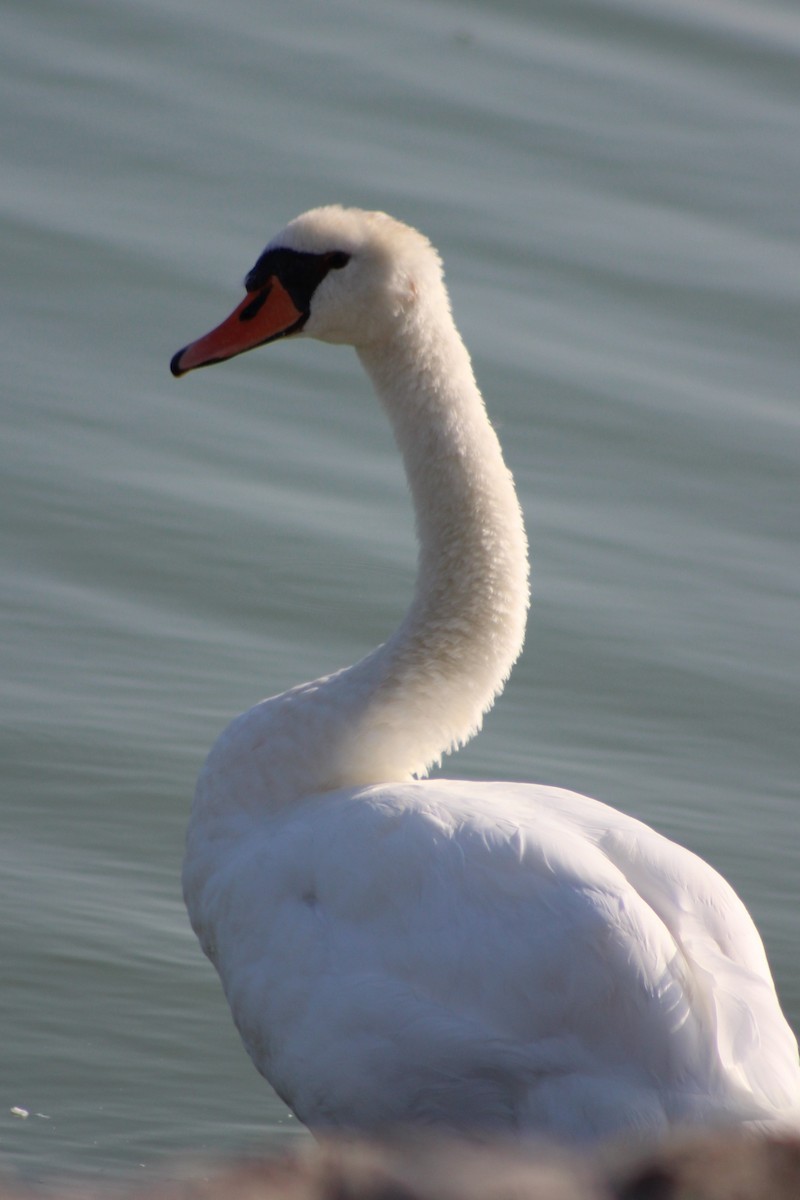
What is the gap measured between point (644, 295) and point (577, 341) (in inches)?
23.0

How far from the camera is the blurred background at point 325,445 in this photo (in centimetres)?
553

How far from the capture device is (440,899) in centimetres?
411

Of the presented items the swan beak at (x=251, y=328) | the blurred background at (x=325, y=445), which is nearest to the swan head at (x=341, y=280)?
the swan beak at (x=251, y=328)

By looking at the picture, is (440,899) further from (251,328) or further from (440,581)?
(251,328)

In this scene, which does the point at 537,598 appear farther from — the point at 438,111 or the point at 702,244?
the point at 438,111

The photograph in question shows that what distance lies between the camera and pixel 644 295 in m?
8.75

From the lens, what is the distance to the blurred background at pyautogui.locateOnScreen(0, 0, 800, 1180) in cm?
553

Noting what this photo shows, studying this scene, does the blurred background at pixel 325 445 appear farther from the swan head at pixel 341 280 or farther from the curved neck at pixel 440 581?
the swan head at pixel 341 280

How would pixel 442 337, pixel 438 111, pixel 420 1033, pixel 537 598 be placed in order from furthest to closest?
pixel 438 111
pixel 537 598
pixel 442 337
pixel 420 1033

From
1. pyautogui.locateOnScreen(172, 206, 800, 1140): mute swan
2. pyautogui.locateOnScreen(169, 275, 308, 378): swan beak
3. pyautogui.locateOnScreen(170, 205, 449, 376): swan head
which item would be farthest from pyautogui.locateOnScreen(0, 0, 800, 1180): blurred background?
pyautogui.locateOnScreen(170, 205, 449, 376): swan head

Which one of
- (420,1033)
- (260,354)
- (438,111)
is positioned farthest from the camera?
(438,111)

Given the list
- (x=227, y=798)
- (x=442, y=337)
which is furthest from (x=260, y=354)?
(x=227, y=798)

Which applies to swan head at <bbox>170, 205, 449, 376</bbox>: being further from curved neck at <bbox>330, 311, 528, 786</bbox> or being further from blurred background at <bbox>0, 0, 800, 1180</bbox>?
blurred background at <bbox>0, 0, 800, 1180</bbox>

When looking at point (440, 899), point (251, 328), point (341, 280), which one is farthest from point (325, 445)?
point (440, 899)
